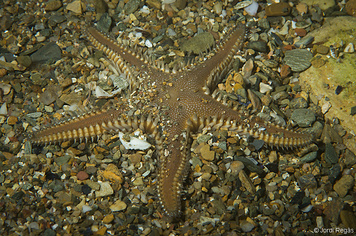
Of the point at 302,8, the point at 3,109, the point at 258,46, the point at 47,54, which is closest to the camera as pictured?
the point at 3,109

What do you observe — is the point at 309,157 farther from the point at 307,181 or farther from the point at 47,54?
the point at 47,54

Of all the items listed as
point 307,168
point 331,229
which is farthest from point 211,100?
point 331,229

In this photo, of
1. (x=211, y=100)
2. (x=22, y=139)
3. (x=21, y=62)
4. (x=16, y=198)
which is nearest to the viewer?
(x=16, y=198)

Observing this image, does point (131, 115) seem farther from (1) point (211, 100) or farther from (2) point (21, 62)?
(2) point (21, 62)

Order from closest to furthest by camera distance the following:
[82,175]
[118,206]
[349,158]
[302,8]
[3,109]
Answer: [118,206] < [82,175] < [349,158] < [3,109] < [302,8]

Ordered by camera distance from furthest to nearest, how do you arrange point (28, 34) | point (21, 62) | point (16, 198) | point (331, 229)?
point (28, 34)
point (21, 62)
point (16, 198)
point (331, 229)

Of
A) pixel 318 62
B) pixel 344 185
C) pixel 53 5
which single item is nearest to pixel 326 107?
pixel 318 62

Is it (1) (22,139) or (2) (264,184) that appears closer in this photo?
(2) (264,184)

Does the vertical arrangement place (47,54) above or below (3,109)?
above
